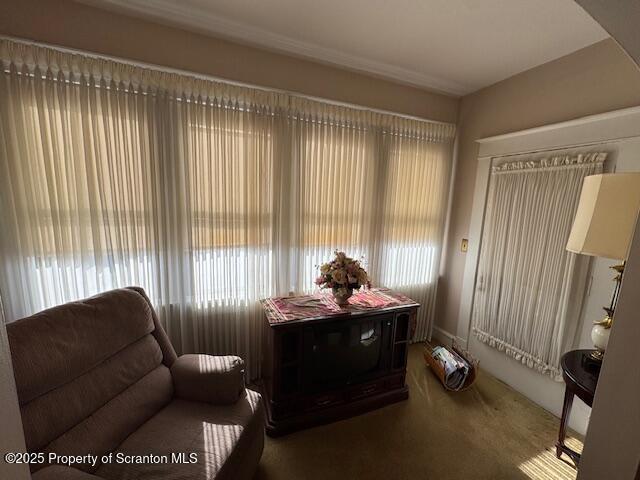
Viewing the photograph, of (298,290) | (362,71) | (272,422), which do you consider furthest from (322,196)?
(272,422)

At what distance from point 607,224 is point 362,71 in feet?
6.88

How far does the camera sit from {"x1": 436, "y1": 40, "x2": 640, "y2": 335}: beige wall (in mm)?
1857

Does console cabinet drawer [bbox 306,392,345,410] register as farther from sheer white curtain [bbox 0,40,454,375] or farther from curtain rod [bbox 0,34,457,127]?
curtain rod [bbox 0,34,457,127]

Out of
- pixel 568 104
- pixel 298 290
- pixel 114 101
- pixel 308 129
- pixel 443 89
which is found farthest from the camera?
pixel 443 89

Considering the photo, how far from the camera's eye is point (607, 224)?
129 cm

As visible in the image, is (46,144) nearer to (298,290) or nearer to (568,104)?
(298,290)

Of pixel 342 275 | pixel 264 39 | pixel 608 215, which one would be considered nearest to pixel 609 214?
pixel 608 215

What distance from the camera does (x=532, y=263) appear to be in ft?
7.48

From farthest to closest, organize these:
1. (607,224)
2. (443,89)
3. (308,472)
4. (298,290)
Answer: (443,89)
(298,290)
(308,472)
(607,224)

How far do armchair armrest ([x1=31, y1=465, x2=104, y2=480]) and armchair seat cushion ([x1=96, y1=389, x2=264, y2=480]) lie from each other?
6.8 inches

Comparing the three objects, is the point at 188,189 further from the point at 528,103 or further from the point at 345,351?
the point at 528,103

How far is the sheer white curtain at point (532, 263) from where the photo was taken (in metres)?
2.04

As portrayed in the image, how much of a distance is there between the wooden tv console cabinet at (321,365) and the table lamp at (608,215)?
1.21 m

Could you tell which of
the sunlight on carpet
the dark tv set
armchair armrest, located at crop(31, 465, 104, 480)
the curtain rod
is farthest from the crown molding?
the sunlight on carpet
